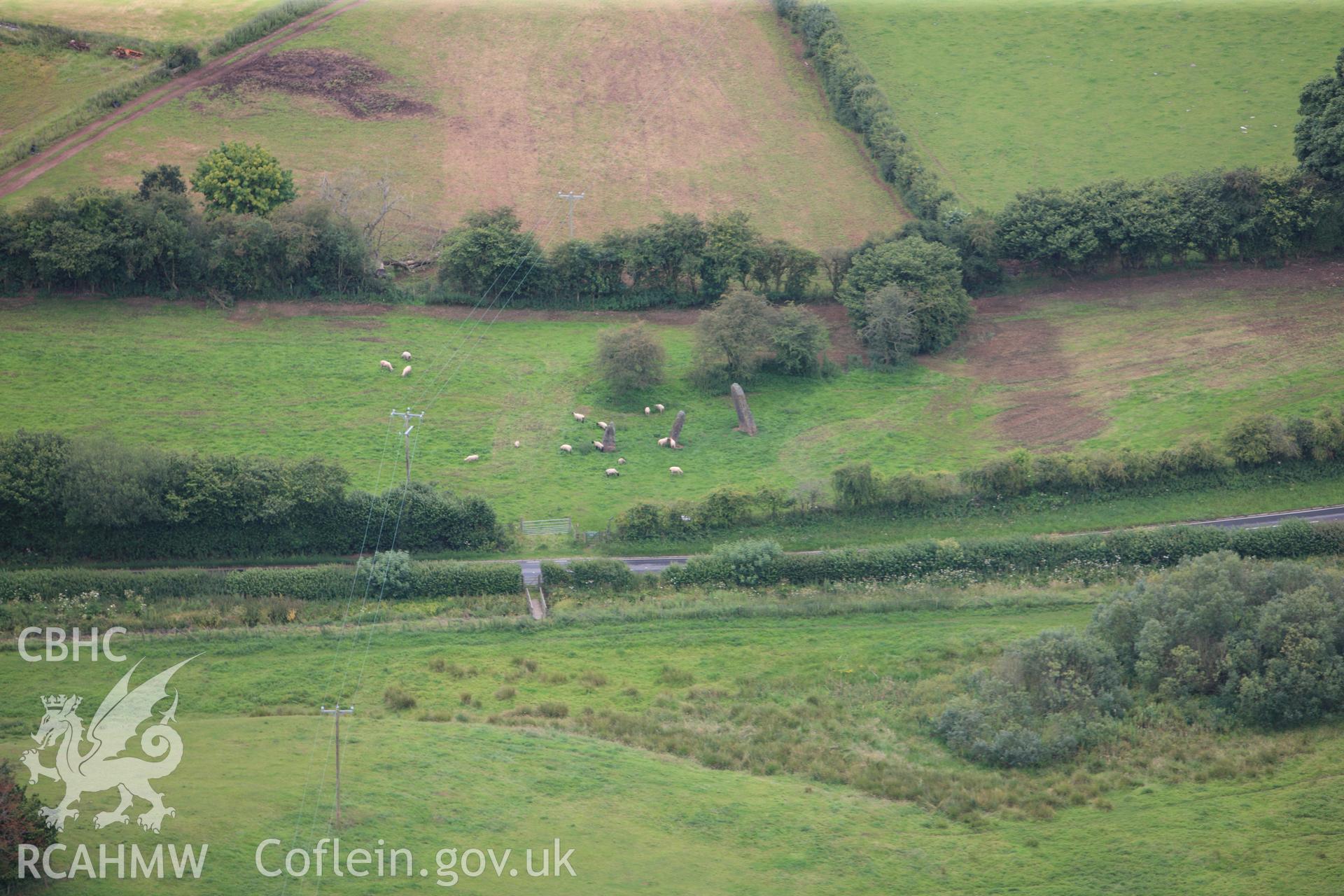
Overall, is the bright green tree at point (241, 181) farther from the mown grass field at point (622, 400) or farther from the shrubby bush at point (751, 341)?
the shrubby bush at point (751, 341)

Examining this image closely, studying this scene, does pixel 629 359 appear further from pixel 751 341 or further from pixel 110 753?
pixel 110 753

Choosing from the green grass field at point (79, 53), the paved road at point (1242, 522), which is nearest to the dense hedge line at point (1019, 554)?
the paved road at point (1242, 522)

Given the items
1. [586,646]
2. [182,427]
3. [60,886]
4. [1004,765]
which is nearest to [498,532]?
[586,646]

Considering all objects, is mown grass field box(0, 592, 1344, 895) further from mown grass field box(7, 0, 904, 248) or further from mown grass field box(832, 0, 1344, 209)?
mown grass field box(832, 0, 1344, 209)

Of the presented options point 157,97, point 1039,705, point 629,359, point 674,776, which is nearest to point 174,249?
point 157,97

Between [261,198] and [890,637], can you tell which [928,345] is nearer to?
[890,637]
